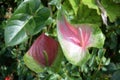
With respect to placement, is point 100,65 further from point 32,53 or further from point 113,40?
point 32,53

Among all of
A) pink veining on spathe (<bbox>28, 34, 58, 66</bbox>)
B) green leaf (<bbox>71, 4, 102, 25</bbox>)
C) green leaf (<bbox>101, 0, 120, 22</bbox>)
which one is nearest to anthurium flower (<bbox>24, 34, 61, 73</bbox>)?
pink veining on spathe (<bbox>28, 34, 58, 66</bbox>)

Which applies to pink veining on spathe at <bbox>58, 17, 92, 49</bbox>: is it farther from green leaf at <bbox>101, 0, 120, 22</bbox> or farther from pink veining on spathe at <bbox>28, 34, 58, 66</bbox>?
green leaf at <bbox>101, 0, 120, 22</bbox>

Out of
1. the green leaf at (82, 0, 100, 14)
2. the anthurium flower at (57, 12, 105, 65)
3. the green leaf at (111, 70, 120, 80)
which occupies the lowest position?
the green leaf at (111, 70, 120, 80)

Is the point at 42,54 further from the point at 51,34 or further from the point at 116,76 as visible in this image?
the point at 116,76

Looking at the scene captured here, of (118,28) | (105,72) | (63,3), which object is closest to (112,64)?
(105,72)

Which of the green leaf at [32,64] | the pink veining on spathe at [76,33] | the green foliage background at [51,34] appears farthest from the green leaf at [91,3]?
the green leaf at [32,64]

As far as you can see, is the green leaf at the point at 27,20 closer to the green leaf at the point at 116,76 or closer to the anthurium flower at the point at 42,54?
the anthurium flower at the point at 42,54

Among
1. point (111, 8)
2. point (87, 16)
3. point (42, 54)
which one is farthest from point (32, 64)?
point (111, 8)
